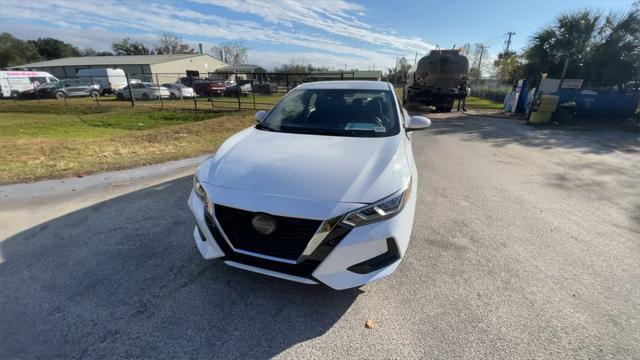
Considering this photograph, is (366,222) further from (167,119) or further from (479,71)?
(479,71)

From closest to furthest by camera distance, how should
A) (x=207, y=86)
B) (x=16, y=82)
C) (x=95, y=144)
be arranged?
(x=95, y=144)
(x=16, y=82)
(x=207, y=86)

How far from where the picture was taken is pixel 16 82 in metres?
25.2

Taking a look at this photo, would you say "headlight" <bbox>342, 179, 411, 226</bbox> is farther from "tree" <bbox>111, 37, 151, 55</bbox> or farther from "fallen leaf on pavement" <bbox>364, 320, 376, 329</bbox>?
"tree" <bbox>111, 37, 151, 55</bbox>

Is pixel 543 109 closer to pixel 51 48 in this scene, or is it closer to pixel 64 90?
pixel 64 90

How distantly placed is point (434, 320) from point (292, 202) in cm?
135

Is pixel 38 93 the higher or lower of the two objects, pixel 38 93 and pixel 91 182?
the lower

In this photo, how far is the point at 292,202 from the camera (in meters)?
1.97

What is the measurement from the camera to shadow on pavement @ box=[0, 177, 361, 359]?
1.93 m

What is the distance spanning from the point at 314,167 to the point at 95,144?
285 inches

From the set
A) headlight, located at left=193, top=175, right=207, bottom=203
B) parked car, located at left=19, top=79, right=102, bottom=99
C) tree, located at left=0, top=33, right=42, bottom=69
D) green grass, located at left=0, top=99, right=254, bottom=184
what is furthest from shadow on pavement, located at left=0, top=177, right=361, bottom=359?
tree, located at left=0, top=33, right=42, bottom=69

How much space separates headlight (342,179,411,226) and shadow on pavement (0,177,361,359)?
0.77 meters

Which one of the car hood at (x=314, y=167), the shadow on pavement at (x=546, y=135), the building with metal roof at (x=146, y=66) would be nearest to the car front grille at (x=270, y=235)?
the car hood at (x=314, y=167)

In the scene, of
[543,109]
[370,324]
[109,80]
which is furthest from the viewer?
[109,80]

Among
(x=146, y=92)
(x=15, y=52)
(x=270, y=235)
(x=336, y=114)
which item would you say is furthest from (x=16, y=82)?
(x=15, y=52)
